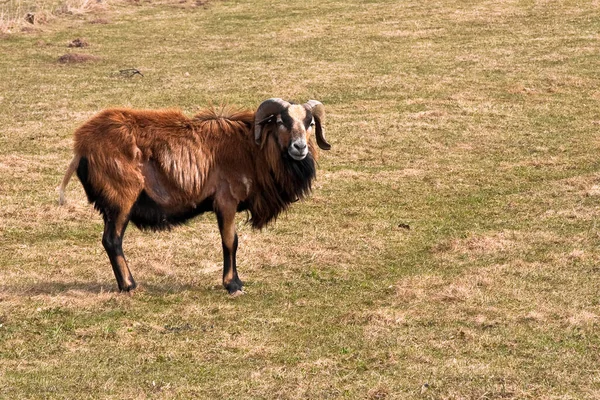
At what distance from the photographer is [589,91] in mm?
27047

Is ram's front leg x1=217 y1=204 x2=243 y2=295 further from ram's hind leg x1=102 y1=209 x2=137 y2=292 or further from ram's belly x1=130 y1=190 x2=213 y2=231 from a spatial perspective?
ram's hind leg x1=102 y1=209 x2=137 y2=292

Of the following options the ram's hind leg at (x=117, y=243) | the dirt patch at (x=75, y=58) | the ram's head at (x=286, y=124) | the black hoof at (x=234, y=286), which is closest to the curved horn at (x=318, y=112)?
the ram's head at (x=286, y=124)

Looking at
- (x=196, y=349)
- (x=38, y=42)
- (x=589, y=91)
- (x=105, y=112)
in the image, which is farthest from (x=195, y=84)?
(x=196, y=349)

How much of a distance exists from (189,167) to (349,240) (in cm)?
379

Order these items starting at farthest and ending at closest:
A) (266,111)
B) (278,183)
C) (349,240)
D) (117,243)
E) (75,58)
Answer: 1. (75,58)
2. (349,240)
3. (278,183)
4. (266,111)
5. (117,243)

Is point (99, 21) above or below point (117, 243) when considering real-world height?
below

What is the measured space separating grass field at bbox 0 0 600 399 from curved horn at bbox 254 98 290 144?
6.97ft

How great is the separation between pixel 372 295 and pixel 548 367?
10.4 feet

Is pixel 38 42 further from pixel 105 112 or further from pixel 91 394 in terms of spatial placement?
pixel 91 394

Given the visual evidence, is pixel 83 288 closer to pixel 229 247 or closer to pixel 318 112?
pixel 229 247

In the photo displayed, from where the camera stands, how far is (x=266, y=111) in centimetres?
1309

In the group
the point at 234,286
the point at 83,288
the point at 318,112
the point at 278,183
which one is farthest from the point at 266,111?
the point at 83,288

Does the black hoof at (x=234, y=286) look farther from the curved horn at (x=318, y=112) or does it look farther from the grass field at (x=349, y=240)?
the curved horn at (x=318, y=112)

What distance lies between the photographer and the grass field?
10.6 metres
